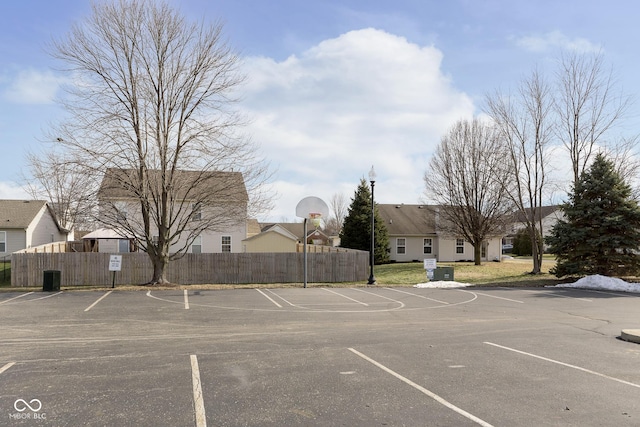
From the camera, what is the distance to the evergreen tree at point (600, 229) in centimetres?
2464

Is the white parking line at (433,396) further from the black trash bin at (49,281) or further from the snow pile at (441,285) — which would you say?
the black trash bin at (49,281)

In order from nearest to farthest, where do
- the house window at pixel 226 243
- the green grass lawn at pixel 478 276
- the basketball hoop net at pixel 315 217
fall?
the basketball hoop net at pixel 315 217
the green grass lawn at pixel 478 276
the house window at pixel 226 243

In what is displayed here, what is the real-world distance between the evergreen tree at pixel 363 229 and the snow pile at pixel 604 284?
1821cm

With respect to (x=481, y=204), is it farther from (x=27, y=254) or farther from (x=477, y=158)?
(x=27, y=254)

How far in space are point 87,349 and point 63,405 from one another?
349 centimetres

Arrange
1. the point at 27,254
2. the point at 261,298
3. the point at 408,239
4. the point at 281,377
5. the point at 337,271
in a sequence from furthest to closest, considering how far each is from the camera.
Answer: the point at 408,239, the point at 337,271, the point at 27,254, the point at 261,298, the point at 281,377

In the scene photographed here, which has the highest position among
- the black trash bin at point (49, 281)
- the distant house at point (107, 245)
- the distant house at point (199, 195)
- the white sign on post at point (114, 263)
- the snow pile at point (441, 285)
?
the distant house at point (199, 195)

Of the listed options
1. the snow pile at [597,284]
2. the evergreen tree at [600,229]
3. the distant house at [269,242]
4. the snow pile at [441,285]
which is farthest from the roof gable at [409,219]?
the snow pile at [597,284]

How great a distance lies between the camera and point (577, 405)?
5590 mm

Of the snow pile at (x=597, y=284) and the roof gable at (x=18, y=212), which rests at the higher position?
the roof gable at (x=18, y=212)

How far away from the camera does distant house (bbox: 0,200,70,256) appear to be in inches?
1391

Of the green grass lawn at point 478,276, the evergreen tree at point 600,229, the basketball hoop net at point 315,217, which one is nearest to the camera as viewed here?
the basketball hoop net at point 315,217

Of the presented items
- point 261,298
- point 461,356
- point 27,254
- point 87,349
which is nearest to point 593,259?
point 261,298

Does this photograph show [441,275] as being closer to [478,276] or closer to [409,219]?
[478,276]
